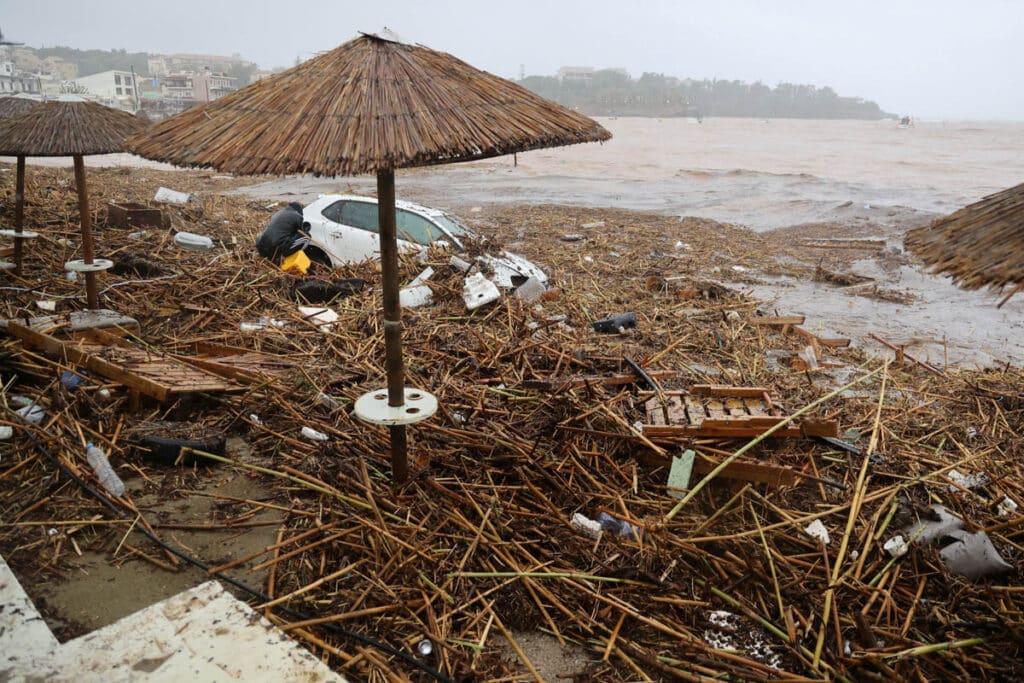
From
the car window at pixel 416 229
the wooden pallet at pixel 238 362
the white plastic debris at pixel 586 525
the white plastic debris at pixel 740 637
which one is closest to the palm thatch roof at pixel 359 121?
the white plastic debris at pixel 586 525

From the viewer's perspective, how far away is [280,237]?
9.17 metres

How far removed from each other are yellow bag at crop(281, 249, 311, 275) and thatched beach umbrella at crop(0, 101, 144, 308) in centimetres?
259

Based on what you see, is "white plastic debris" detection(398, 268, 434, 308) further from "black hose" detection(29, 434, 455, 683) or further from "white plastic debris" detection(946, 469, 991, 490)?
"white plastic debris" detection(946, 469, 991, 490)

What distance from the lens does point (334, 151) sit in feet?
9.46

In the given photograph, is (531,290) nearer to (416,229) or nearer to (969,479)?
(416,229)

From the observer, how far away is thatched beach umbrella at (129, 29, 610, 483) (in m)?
2.91

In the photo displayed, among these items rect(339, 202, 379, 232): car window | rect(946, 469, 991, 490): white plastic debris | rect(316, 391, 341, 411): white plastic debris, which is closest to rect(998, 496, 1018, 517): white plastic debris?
rect(946, 469, 991, 490): white plastic debris

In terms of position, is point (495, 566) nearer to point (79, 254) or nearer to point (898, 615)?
point (898, 615)

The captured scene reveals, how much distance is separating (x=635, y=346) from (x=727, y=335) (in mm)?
1577

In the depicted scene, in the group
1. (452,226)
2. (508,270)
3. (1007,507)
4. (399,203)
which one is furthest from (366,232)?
(1007,507)

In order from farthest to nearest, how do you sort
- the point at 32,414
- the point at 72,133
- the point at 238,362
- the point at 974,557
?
the point at 72,133
the point at 238,362
the point at 32,414
the point at 974,557

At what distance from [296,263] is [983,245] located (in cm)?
754

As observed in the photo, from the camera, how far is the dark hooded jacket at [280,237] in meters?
9.07

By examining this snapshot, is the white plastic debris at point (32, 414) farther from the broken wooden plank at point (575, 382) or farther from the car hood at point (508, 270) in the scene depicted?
the car hood at point (508, 270)
